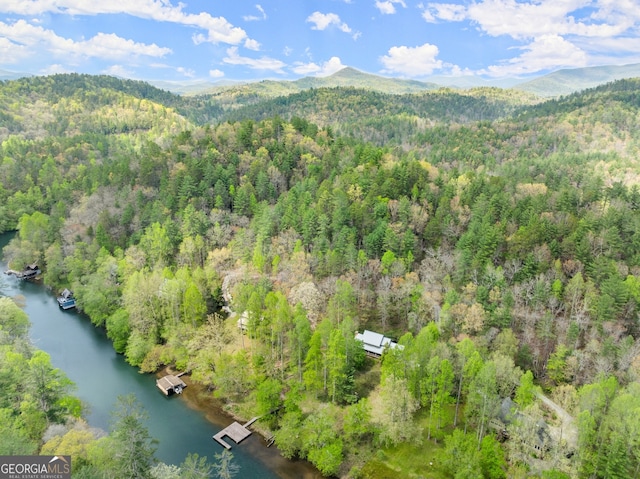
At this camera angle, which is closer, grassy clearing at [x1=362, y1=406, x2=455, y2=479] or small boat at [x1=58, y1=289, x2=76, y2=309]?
grassy clearing at [x1=362, y1=406, x2=455, y2=479]

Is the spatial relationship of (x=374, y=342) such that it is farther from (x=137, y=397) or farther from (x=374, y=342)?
(x=137, y=397)

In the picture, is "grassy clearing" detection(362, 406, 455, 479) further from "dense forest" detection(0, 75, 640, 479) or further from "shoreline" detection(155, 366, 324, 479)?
"shoreline" detection(155, 366, 324, 479)

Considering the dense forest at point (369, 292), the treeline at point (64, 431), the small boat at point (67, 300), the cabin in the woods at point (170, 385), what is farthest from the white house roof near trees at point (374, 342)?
the small boat at point (67, 300)

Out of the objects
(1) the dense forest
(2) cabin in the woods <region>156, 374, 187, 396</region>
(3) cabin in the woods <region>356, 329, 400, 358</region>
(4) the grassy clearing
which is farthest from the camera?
(3) cabin in the woods <region>356, 329, 400, 358</region>

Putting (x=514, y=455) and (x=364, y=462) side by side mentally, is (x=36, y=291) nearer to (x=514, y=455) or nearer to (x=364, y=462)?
(x=364, y=462)

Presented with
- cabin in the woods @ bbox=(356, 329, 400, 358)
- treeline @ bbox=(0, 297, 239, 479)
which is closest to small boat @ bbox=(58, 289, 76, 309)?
treeline @ bbox=(0, 297, 239, 479)

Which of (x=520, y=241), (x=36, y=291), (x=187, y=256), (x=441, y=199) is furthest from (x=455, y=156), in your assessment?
(x=36, y=291)

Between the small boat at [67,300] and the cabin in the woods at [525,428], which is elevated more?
the cabin in the woods at [525,428]

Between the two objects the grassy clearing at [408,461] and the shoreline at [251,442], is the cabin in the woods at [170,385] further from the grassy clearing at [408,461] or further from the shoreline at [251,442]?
the grassy clearing at [408,461]
